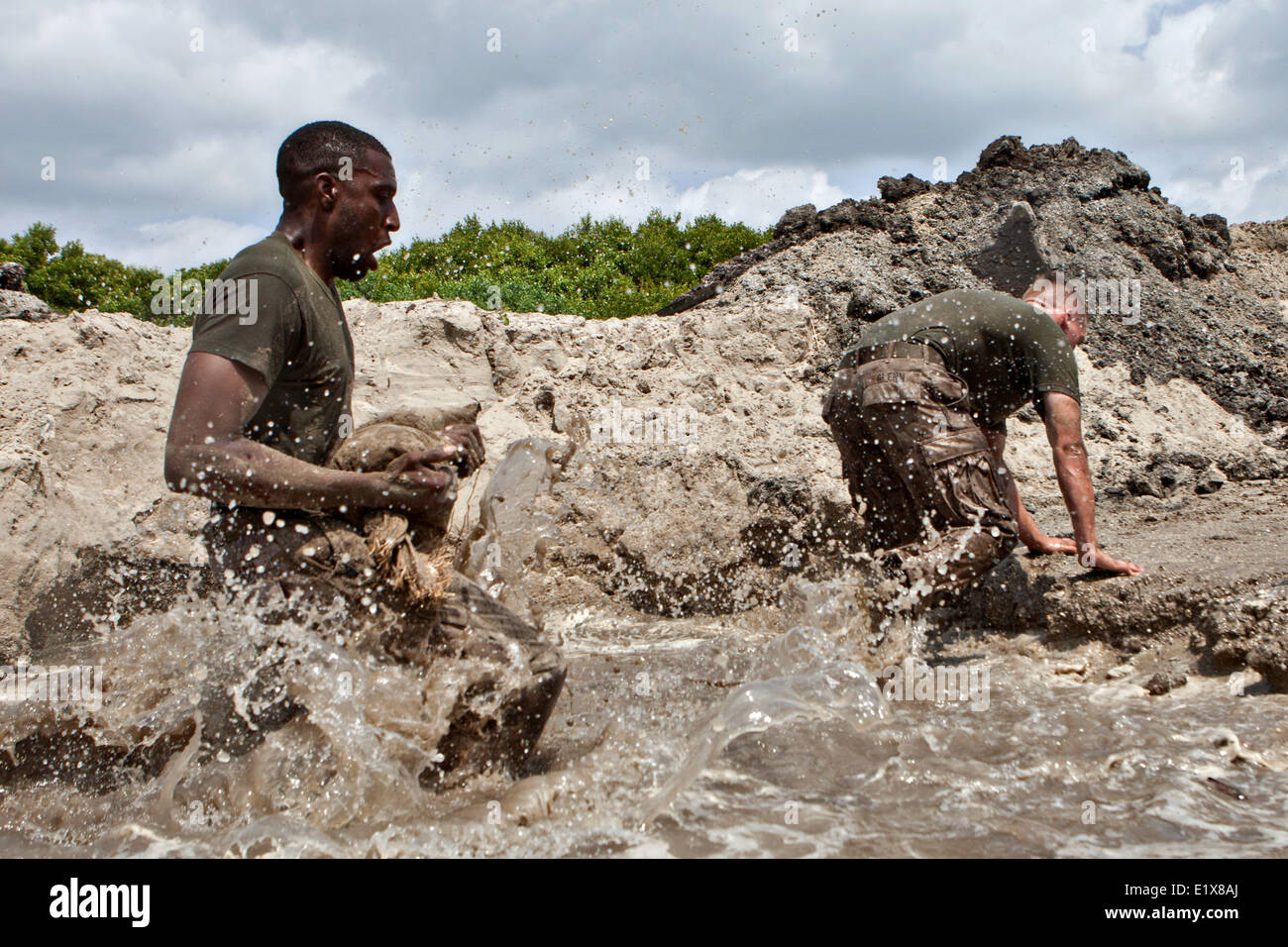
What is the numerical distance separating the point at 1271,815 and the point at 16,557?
186 inches

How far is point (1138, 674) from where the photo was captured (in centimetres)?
326

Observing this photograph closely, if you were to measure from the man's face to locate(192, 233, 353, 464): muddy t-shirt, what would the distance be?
106 mm

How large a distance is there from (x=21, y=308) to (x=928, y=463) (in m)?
5.08

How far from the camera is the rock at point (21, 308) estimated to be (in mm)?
5480

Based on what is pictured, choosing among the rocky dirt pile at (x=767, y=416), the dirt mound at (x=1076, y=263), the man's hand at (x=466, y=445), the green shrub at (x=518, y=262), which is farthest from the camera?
the green shrub at (x=518, y=262)

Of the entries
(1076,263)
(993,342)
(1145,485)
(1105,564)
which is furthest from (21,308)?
(1076,263)

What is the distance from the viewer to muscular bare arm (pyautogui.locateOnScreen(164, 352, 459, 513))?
6.26ft

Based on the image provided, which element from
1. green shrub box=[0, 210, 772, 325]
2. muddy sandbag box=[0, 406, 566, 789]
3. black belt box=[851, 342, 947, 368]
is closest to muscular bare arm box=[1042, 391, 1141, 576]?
black belt box=[851, 342, 947, 368]

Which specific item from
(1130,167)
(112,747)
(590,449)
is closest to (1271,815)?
(112,747)

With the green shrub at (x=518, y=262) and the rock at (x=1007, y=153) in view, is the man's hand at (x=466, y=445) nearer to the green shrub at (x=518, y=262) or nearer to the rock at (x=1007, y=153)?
the rock at (x=1007, y=153)

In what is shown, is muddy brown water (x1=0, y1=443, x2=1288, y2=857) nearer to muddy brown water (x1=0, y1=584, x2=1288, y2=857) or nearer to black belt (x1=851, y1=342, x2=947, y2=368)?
muddy brown water (x1=0, y1=584, x2=1288, y2=857)

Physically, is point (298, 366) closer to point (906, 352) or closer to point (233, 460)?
point (233, 460)

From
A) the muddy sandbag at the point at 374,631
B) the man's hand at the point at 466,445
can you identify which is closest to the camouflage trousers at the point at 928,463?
the muddy sandbag at the point at 374,631
